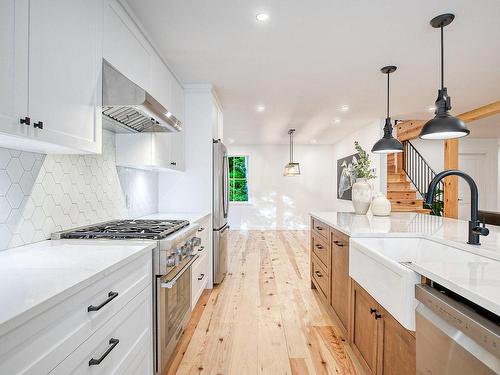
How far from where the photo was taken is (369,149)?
5.61 meters

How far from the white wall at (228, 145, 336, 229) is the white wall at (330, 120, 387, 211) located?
79cm

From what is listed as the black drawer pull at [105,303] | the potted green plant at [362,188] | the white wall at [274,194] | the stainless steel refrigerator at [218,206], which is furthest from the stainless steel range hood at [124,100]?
the white wall at [274,194]

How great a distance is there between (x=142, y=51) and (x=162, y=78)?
0.48 metres

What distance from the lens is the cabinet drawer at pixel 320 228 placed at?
2650 millimetres

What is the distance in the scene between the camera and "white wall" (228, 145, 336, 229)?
816 cm

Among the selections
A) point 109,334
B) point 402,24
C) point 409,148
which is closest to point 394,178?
point 409,148

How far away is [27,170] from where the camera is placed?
158 centimetres

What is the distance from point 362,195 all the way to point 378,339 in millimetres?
1815

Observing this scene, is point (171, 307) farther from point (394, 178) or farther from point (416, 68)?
point (394, 178)

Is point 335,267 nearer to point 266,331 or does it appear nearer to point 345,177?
point 266,331

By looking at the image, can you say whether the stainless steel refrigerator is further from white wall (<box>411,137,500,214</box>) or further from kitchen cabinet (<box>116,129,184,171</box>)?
white wall (<box>411,137,500,214</box>)

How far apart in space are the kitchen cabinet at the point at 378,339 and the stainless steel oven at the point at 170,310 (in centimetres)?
119

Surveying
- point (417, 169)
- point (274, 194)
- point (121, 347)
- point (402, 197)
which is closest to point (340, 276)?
point (121, 347)

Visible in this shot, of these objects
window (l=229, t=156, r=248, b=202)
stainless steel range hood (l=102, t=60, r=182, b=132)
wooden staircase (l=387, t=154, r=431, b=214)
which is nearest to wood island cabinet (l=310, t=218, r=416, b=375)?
stainless steel range hood (l=102, t=60, r=182, b=132)
